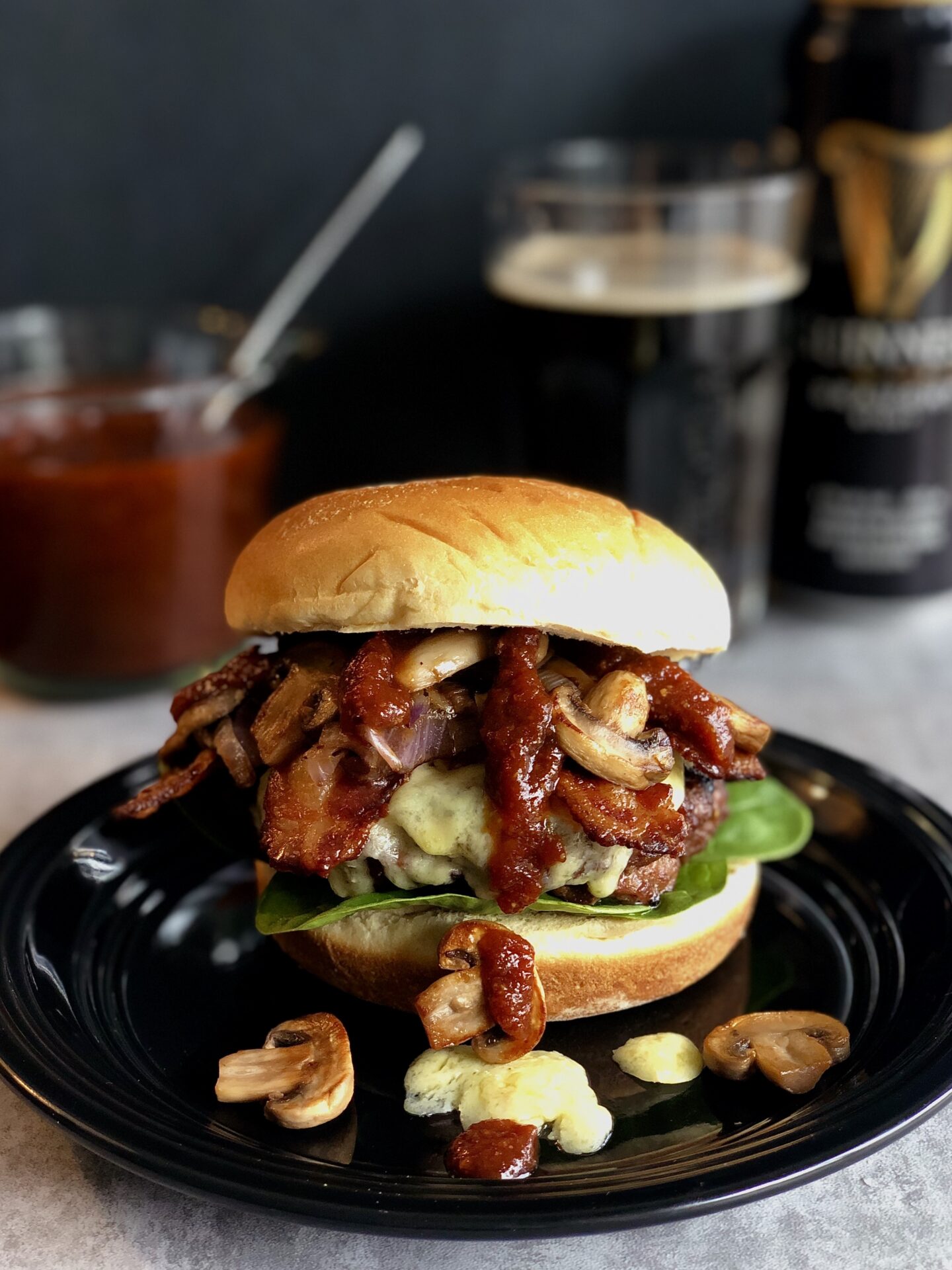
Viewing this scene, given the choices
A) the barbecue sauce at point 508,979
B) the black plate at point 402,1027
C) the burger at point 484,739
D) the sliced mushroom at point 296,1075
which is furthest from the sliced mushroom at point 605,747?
the sliced mushroom at point 296,1075

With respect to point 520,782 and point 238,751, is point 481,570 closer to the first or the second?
point 520,782

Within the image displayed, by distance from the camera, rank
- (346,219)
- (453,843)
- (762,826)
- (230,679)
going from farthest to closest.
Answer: (346,219) → (762,826) → (230,679) → (453,843)

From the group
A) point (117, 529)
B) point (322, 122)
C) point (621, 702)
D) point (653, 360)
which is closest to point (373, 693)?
point (621, 702)

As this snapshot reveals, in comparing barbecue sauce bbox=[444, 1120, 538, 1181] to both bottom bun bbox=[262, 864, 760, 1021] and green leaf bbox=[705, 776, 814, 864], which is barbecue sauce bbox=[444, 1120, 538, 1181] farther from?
green leaf bbox=[705, 776, 814, 864]

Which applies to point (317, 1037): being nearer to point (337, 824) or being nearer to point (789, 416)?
A: point (337, 824)

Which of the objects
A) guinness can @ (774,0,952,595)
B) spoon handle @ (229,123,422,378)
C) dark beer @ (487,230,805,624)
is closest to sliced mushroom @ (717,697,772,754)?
dark beer @ (487,230,805,624)
